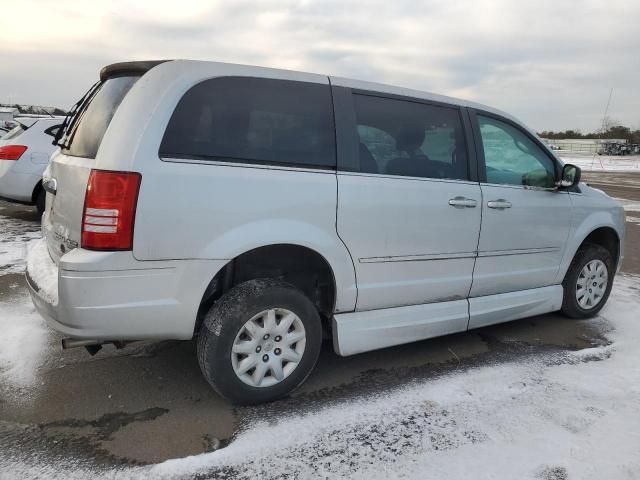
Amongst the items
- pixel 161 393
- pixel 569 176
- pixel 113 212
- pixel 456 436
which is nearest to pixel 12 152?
pixel 161 393

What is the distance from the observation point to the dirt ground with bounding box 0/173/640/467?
8.28 feet

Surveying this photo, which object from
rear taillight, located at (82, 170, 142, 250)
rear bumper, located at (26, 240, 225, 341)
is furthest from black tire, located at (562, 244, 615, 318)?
rear taillight, located at (82, 170, 142, 250)

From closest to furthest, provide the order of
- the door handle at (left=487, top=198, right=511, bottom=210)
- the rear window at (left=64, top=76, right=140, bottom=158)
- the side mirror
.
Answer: the rear window at (left=64, top=76, right=140, bottom=158) < the door handle at (left=487, top=198, right=511, bottom=210) < the side mirror

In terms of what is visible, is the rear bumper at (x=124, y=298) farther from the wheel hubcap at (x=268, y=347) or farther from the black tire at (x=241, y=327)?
the wheel hubcap at (x=268, y=347)

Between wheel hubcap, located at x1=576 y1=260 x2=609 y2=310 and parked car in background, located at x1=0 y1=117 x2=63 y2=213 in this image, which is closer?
wheel hubcap, located at x1=576 y1=260 x2=609 y2=310

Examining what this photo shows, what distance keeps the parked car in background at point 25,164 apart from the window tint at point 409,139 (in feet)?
20.2

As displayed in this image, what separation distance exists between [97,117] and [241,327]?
4.83 ft

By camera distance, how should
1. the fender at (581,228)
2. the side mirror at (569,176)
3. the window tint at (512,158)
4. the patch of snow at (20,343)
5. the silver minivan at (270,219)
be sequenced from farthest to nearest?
the fender at (581,228), the side mirror at (569,176), the window tint at (512,158), the patch of snow at (20,343), the silver minivan at (270,219)

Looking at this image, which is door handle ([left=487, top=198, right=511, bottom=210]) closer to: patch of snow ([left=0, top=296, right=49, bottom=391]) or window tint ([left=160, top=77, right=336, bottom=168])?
window tint ([left=160, top=77, right=336, bottom=168])

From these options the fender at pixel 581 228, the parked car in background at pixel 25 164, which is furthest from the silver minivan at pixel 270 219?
the parked car in background at pixel 25 164

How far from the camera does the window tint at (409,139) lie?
3.22 metres

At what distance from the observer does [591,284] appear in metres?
4.65

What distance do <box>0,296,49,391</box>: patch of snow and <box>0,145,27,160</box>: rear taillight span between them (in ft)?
13.6

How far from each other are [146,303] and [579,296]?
3.81 metres
